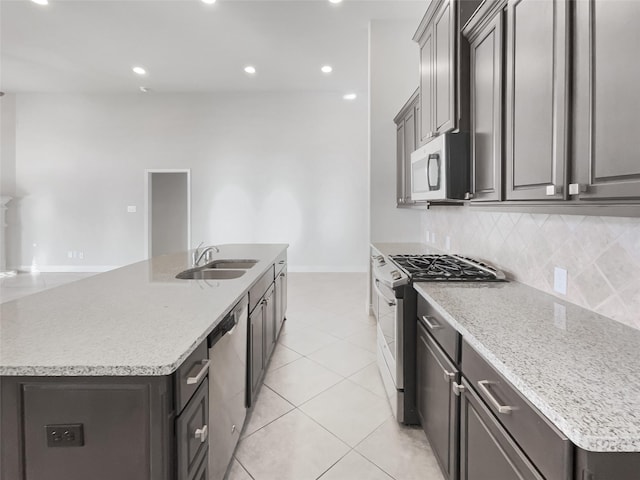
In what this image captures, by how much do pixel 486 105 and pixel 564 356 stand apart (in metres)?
1.22

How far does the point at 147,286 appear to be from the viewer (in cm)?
183

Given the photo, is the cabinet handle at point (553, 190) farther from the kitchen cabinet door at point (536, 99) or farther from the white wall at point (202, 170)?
the white wall at point (202, 170)

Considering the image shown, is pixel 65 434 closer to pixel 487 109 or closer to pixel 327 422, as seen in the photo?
pixel 327 422

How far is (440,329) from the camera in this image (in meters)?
1.53

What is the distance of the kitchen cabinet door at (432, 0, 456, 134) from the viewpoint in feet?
6.42

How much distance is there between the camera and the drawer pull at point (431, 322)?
62.0 inches

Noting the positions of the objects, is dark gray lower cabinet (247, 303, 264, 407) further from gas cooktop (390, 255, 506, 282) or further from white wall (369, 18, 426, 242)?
white wall (369, 18, 426, 242)

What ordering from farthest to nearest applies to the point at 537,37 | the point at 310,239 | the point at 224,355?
the point at 310,239 → the point at 224,355 → the point at 537,37

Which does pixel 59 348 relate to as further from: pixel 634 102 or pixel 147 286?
pixel 634 102

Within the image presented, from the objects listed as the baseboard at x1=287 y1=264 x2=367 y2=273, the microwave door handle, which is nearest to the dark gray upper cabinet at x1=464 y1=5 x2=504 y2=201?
the microwave door handle

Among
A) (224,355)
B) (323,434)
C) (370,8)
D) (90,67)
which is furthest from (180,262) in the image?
(90,67)

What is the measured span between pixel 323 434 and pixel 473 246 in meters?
1.68

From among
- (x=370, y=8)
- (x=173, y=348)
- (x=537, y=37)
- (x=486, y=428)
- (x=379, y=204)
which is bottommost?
(x=486, y=428)

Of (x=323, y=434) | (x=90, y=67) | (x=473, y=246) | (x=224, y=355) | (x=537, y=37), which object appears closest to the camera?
(x=537, y=37)
